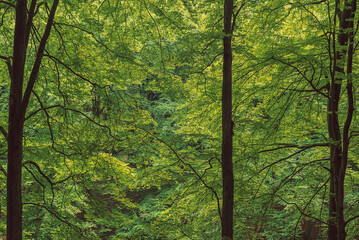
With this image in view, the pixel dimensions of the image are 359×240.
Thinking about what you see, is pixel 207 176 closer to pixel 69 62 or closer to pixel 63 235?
pixel 63 235

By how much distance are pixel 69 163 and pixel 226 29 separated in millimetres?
3353

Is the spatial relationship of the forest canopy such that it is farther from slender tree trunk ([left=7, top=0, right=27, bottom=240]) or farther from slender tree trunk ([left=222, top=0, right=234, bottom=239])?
slender tree trunk ([left=7, top=0, right=27, bottom=240])

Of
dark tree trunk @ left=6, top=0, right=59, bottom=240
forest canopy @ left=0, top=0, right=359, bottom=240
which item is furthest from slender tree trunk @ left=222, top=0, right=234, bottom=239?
dark tree trunk @ left=6, top=0, right=59, bottom=240

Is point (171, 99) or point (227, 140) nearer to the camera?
point (227, 140)

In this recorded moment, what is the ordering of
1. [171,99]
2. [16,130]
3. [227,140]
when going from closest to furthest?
[16,130]
[227,140]
[171,99]

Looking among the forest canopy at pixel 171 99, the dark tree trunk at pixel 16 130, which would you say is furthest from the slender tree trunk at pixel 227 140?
the dark tree trunk at pixel 16 130

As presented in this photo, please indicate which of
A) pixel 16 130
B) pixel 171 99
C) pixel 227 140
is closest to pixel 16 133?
pixel 16 130

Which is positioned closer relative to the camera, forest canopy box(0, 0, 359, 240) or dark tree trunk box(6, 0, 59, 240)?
dark tree trunk box(6, 0, 59, 240)

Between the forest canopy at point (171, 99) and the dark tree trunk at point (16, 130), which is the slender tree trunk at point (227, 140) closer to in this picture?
the forest canopy at point (171, 99)

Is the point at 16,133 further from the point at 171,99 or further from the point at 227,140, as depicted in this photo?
the point at 227,140

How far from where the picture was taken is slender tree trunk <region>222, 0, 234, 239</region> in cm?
399

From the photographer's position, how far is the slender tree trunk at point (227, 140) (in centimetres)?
399

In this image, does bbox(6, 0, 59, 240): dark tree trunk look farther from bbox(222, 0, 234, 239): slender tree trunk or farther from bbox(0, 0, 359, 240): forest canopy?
bbox(222, 0, 234, 239): slender tree trunk

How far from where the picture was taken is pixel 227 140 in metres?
4.09
